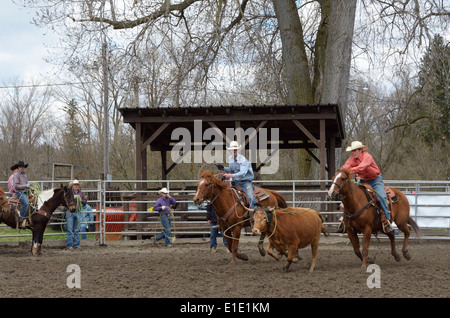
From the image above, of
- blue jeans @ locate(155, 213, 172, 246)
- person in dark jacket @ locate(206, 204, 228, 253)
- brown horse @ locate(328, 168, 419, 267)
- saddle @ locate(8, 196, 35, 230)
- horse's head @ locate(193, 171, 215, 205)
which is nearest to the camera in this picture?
brown horse @ locate(328, 168, 419, 267)

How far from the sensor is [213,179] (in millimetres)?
9969

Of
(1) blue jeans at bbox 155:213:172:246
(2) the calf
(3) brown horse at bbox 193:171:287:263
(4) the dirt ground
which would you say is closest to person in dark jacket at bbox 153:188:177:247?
(1) blue jeans at bbox 155:213:172:246

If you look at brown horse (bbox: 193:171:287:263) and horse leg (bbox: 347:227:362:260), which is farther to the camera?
brown horse (bbox: 193:171:287:263)

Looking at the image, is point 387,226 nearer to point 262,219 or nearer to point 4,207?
point 262,219

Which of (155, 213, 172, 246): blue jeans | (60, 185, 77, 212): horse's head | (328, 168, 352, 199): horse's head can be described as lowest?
(155, 213, 172, 246): blue jeans

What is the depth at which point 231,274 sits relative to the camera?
8805 mm

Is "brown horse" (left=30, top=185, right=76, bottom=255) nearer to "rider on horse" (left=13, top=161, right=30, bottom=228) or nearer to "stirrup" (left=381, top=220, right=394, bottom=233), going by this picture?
"rider on horse" (left=13, top=161, right=30, bottom=228)

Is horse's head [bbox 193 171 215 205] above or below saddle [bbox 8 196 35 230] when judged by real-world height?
above

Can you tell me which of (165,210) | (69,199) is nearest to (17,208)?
(69,199)

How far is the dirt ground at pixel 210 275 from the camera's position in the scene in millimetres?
7133

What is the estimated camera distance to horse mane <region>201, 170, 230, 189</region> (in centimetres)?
983
